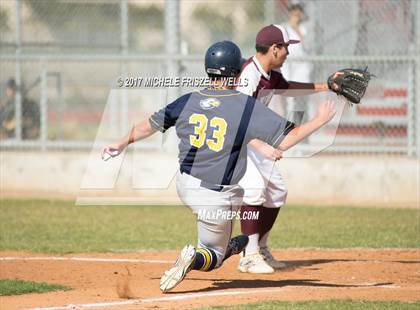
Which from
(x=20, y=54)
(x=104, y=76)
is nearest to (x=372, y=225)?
(x=20, y=54)

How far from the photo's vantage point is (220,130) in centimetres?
711

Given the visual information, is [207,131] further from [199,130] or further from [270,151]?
[270,151]

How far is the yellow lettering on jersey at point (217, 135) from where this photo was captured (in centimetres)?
709

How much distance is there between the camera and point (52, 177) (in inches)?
563

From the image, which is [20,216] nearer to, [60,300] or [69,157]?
[69,157]

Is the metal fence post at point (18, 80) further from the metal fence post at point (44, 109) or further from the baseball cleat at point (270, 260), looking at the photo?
the baseball cleat at point (270, 260)

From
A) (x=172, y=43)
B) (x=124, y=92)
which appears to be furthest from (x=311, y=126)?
(x=124, y=92)

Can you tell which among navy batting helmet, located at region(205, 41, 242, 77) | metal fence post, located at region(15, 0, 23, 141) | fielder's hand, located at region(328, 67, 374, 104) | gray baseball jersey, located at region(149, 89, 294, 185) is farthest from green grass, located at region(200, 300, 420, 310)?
metal fence post, located at region(15, 0, 23, 141)

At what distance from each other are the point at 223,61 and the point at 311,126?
0.98 meters

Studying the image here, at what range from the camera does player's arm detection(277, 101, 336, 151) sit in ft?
21.6

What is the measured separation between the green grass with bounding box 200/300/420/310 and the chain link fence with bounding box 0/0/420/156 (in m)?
7.00

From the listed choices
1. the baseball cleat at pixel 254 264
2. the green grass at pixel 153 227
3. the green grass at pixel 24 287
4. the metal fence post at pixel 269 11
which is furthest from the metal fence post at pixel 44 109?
the green grass at pixel 24 287

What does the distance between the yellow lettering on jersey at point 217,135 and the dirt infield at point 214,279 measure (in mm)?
1171

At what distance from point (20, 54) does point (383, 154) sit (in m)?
6.11
